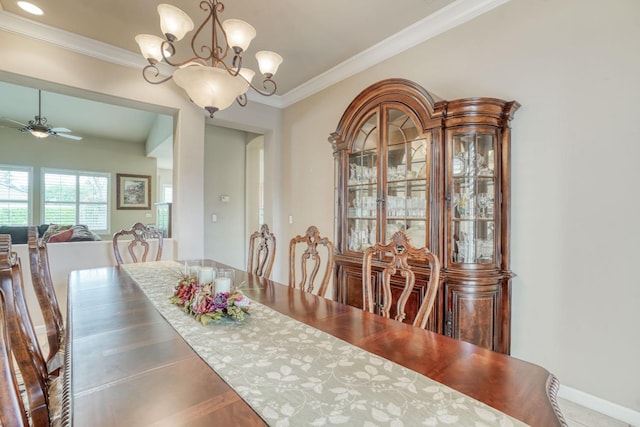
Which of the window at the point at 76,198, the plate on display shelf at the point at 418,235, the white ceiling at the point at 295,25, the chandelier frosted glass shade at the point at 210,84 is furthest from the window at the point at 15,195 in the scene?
the plate on display shelf at the point at 418,235

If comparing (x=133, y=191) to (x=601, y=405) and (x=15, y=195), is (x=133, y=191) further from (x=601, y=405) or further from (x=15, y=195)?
(x=601, y=405)

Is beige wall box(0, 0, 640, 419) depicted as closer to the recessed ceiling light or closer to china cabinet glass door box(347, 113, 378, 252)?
the recessed ceiling light

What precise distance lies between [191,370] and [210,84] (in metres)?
1.54

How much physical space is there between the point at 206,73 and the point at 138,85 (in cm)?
202

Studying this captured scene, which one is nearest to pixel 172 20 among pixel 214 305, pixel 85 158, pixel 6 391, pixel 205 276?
pixel 205 276

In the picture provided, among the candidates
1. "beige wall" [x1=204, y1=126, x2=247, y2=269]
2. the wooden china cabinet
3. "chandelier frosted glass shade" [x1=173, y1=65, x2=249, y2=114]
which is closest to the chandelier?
"chandelier frosted glass shade" [x1=173, y1=65, x2=249, y2=114]

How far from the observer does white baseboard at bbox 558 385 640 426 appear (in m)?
1.74

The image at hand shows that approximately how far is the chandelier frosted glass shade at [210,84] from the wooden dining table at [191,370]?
1230mm

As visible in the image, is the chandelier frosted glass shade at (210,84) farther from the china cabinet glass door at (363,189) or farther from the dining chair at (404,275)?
the dining chair at (404,275)

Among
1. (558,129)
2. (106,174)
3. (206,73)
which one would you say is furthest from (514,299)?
(106,174)

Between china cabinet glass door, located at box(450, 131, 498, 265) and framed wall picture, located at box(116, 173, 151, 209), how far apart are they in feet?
23.5

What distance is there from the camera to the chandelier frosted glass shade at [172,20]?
158 cm

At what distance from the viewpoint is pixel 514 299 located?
217 cm

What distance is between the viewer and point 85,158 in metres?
6.59
